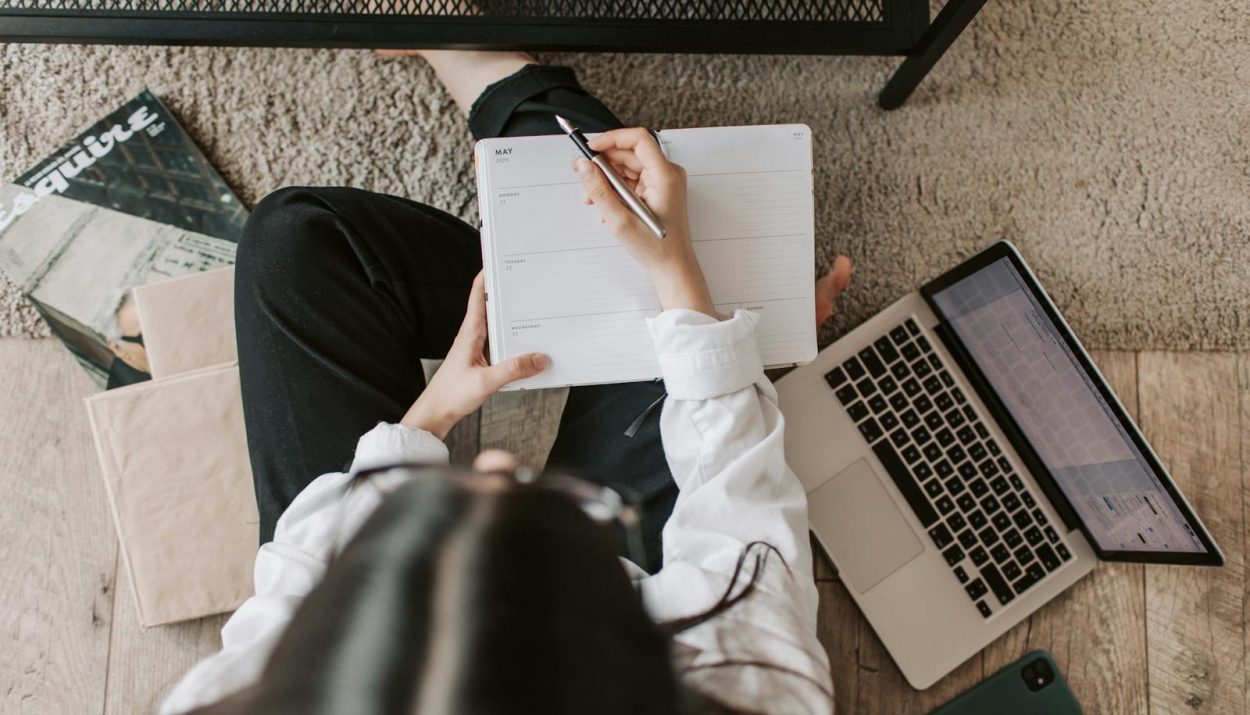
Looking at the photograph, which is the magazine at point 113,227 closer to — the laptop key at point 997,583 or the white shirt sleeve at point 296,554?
the white shirt sleeve at point 296,554

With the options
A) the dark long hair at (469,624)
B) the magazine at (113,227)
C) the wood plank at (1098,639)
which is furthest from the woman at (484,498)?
the wood plank at (1098,639)

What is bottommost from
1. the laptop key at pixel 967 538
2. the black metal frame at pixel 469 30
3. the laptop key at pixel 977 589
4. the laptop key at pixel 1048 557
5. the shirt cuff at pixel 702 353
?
the laptop key at pixel 977 589

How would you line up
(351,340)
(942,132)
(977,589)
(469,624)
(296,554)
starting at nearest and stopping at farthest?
(469,624) < (296,554) < (351,340) < (977,589) < (942,132)

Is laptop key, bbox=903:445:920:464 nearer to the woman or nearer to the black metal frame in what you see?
the woman

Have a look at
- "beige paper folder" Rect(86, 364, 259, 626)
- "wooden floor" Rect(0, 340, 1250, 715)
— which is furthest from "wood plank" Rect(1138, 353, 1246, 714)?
"beige paper folder" Rect(86, 364, 259, 626)

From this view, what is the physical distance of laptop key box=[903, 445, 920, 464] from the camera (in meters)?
0.76

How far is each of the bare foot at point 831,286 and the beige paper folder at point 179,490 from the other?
58 centimetres

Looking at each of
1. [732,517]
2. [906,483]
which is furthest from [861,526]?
[732,517]

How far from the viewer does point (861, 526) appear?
761 millimetres

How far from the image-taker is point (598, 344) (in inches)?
24.5

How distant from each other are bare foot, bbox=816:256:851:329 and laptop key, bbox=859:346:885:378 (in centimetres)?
5

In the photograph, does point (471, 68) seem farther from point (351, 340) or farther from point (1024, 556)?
point (1024, 556)

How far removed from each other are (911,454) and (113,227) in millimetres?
859

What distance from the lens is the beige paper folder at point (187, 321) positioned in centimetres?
79
